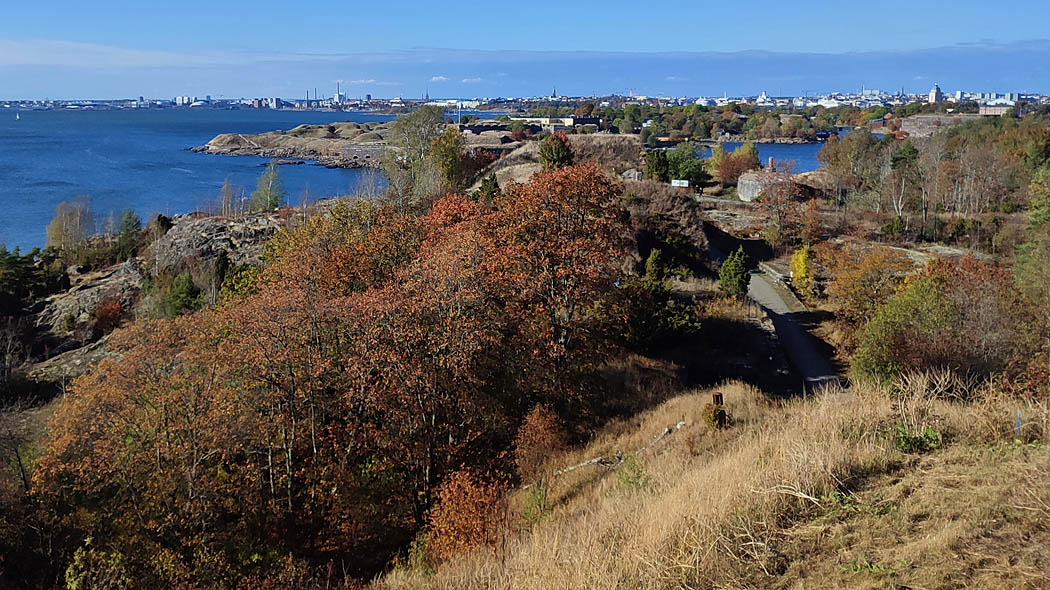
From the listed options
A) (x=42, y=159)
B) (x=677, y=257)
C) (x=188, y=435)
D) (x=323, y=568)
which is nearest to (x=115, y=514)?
(x=188, y=435)

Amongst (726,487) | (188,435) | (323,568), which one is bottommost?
(323,568)

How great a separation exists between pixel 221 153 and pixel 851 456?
119 metres

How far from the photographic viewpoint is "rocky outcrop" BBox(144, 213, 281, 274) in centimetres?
3156

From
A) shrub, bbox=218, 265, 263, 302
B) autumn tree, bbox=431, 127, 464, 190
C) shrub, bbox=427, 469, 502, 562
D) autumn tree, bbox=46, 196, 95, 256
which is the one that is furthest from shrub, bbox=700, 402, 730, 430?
autumn tree, bbox=46, 196, 95, 256

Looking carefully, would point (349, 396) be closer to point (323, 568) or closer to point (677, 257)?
point (323, 568)

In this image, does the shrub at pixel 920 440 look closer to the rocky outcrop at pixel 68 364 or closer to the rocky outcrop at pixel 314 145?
the rocky outcrop at pixel 68 364

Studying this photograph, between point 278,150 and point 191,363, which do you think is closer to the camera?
point 191,363

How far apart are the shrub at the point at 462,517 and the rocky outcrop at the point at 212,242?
2042 cm

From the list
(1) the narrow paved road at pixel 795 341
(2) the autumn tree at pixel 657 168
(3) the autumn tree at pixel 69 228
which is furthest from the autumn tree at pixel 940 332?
(3) the autumn tree at pixel 69 228

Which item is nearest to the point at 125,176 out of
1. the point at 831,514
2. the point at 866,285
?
the point at 866,285

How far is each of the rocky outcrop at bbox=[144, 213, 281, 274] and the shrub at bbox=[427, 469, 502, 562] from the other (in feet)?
67.0

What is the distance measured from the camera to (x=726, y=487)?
6742mm

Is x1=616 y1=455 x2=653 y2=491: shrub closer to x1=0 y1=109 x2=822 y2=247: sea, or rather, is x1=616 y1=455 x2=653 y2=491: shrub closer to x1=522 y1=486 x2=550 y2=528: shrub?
x1=522 y1=486 x2=550 y2=528: shrub

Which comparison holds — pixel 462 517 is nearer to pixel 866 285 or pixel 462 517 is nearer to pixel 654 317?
pixel 654 317
